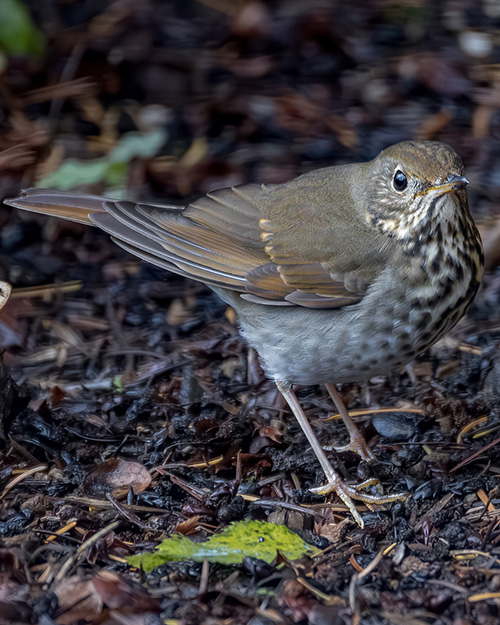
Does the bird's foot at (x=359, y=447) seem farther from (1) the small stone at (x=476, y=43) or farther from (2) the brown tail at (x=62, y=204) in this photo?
(1) the small stone at (x=476, y=43)

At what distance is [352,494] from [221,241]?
4.84ft

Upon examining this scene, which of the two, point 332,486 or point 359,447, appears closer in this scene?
point 332,486

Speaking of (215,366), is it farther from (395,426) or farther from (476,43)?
(476,43)

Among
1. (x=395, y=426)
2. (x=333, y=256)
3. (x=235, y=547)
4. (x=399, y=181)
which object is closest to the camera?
(x=235, y=547)

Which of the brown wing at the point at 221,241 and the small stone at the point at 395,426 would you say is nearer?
the brown wing at the point at 221,241

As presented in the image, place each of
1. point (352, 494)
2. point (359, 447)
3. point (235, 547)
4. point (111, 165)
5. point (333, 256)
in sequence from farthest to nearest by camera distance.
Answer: point (111, 165) → point (359, 447) → point (333, 256) → point (352, 494) → point (235, 547)

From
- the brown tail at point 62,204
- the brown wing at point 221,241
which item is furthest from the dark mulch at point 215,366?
the brown tail at point 62,204

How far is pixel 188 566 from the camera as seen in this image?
133 inches

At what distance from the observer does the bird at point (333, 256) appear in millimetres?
3881

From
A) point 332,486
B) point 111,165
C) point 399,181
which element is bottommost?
point 332,486

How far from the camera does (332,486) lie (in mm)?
4125

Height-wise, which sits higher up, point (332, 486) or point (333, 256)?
point (333, 256)

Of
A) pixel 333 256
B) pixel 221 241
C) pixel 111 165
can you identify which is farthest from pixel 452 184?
pixel 111 165

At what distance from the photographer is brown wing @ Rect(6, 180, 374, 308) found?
4230 millimetres
